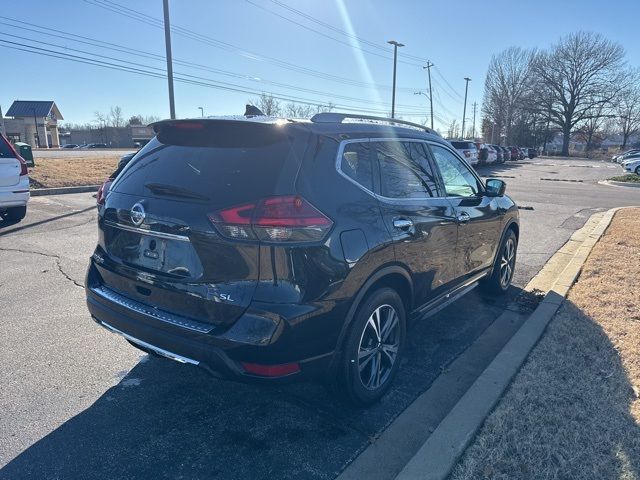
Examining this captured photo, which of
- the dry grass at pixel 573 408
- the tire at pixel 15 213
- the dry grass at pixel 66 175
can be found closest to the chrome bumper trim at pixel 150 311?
the dry grass at pixel 573 408

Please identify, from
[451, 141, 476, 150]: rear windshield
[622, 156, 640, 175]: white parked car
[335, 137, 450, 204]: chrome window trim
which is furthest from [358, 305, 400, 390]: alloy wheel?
[622, 156, 640, 175]: white parked car

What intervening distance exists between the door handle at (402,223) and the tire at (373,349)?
417 millimetres

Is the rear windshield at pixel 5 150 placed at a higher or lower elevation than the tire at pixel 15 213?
higher

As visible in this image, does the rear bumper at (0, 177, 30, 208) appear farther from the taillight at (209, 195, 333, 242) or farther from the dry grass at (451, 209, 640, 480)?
the dry grass at (451, 209, 640, 480)

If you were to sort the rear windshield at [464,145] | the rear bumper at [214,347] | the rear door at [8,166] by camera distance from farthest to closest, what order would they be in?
the rear windshield at [464,145]
the rear door at [8,166]
the rear bumper at [214,347]

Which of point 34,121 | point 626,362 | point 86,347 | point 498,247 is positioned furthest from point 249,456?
point 34,121

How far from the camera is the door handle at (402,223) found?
120 inches

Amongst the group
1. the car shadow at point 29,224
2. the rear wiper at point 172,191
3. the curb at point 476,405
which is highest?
the rear wiper at point 172,191

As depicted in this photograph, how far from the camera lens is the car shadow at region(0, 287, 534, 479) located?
2.48 metres

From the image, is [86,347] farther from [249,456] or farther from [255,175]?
[255,175]

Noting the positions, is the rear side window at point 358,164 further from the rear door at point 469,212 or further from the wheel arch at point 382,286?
the rear door at point 469,212

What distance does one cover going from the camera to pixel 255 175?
2.53m

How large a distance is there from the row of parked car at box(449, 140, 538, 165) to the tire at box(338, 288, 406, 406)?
1012 centimetres

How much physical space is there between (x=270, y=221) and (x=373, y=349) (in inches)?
47.9
